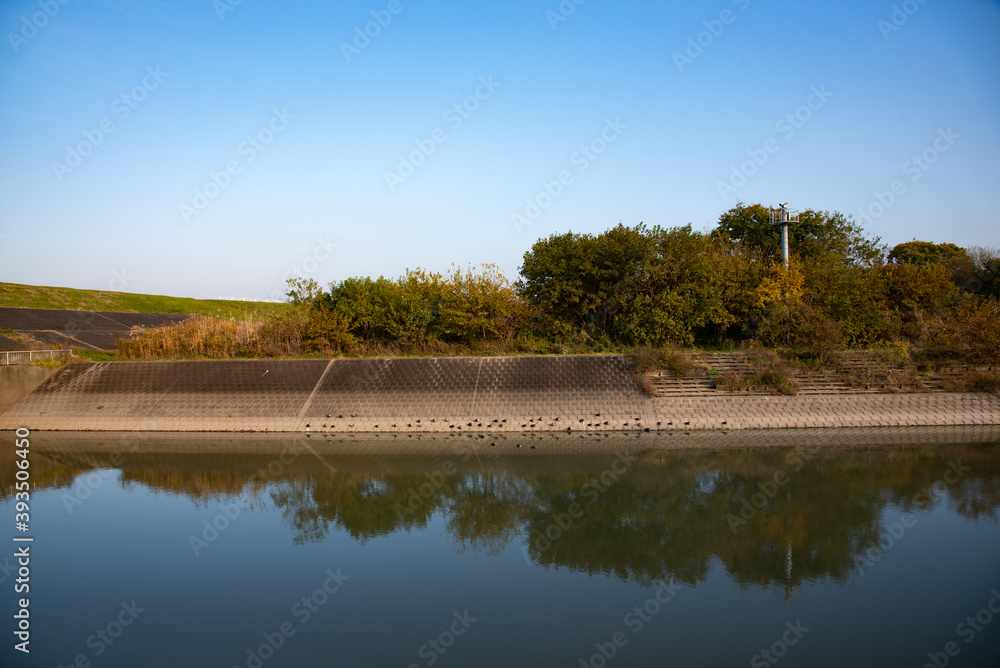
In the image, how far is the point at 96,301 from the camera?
139 feet

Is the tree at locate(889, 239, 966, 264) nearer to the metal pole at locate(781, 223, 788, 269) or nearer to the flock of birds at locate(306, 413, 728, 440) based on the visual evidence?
the metal pole at locate(781, 223, 788, 269)

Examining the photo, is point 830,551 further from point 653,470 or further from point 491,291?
point 491,291

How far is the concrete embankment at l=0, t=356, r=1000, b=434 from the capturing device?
59.4 ft

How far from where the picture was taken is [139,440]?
752 inches

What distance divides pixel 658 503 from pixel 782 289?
45.2ft

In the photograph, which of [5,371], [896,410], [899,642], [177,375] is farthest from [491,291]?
[899,642]

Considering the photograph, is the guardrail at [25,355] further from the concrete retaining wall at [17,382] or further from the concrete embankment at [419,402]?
the concrete embankment at [419,402]

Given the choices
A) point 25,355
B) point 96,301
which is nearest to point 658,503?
point 25,355

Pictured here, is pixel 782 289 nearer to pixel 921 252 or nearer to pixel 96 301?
pixel 921 252

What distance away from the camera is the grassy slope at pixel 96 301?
123 ft

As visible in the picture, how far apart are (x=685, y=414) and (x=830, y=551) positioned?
353 inches

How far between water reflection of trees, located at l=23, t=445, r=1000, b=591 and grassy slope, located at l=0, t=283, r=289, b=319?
21.9 m

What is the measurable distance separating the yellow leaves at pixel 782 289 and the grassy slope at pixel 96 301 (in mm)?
23651

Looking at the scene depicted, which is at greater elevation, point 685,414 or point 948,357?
point 948,357
